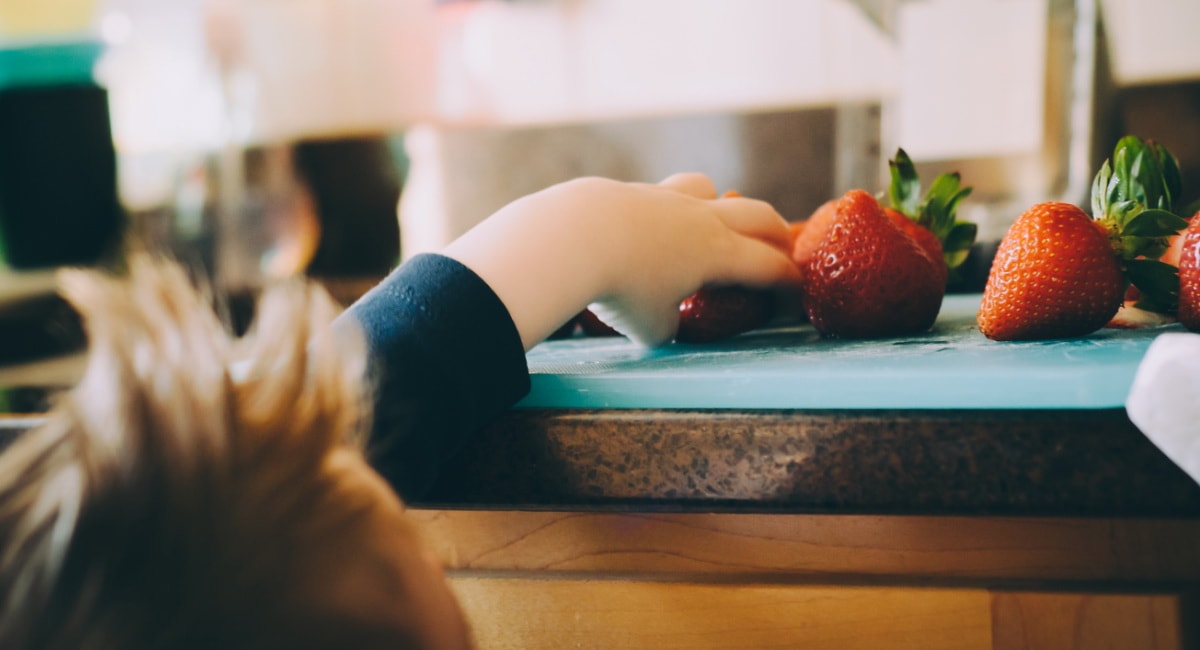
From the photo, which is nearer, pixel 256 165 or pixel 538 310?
pixel 538 310

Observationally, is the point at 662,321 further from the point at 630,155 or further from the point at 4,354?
the point at 4,354

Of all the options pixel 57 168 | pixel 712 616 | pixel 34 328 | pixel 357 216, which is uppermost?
pixel 57 168

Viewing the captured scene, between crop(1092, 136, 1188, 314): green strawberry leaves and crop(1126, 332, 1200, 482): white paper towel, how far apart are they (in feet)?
0.55

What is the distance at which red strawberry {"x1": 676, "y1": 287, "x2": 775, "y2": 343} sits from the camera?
0.59m

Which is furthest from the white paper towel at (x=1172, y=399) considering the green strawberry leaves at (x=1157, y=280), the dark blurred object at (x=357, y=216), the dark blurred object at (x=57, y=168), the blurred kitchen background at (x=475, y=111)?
the dark blurred object at (x=57, y=168)

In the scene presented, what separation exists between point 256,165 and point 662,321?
174 cm

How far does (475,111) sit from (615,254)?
1462mm

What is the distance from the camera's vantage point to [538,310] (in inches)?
18.3

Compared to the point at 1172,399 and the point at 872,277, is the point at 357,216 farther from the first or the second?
the point at 1172,399

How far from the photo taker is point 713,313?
0.59m

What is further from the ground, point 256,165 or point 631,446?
point 256,165


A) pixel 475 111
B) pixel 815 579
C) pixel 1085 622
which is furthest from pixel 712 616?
pixel 475 111

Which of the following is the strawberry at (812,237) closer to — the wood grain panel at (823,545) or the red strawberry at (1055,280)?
the red strawberry at (1055,280)

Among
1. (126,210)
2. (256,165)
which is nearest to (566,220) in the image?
(256,165)
